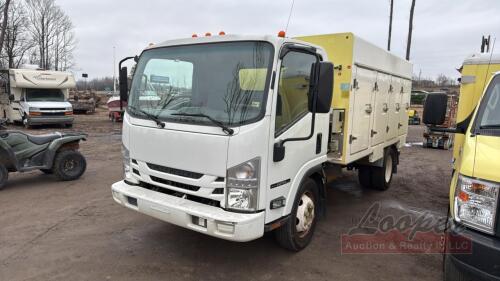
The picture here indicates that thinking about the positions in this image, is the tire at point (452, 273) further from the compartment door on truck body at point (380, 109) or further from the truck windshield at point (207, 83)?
the compartment door on truck body at point (380, 109)

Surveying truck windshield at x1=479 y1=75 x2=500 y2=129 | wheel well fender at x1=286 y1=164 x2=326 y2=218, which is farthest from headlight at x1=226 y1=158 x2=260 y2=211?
truck windshield at x1=479 y1=75 x2=500 y2=129

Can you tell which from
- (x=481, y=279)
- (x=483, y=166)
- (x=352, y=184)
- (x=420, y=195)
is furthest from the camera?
(x=352, y=184)

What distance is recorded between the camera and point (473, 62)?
16.6 ft

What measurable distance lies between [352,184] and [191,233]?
426 centimetres

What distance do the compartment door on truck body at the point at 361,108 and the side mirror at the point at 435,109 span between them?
968 millimetres

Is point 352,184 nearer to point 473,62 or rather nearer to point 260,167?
point 473,62

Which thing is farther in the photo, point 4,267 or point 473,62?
point 473,62

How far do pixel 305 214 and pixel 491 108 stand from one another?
2.16 metres

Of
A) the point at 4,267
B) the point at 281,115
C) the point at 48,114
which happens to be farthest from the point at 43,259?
the point at 48,114

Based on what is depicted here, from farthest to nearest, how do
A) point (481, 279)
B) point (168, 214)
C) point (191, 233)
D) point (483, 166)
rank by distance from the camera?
point (191, 233) → point (168, 214) → point (483, 166) → point (481, 279)

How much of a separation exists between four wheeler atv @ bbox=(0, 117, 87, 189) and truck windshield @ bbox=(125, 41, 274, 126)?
4.10 metres

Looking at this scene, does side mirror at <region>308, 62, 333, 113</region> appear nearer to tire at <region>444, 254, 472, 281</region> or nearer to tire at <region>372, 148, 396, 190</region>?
tire at <region>444, 254, 472, 281</region>

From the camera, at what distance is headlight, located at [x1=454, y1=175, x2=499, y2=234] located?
8.17 feet

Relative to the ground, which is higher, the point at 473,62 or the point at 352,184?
the point at 473,62
